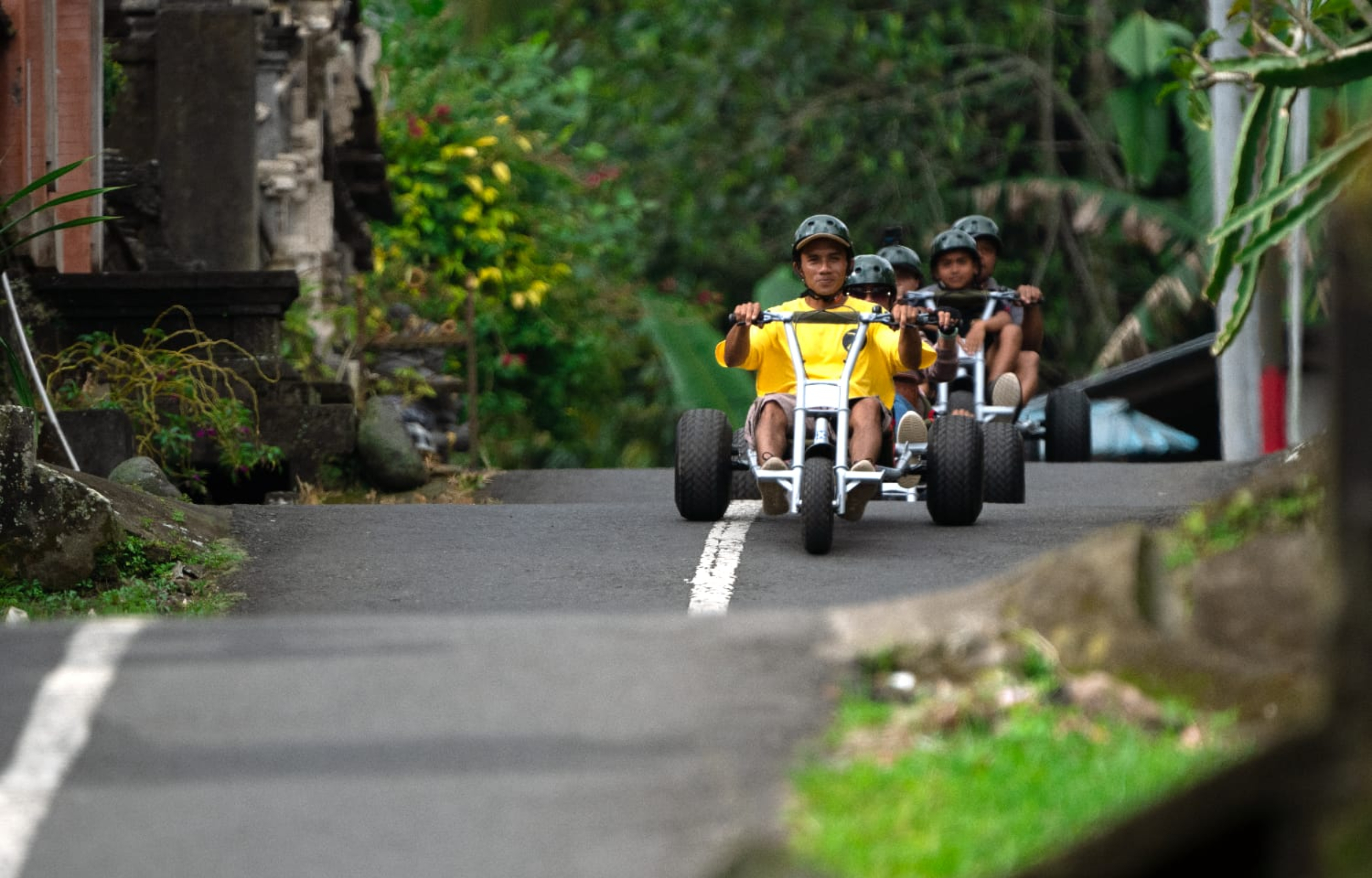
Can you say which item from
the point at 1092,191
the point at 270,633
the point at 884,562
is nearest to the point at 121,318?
the point at 884,562

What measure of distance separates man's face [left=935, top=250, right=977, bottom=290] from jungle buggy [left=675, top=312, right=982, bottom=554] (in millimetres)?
3202

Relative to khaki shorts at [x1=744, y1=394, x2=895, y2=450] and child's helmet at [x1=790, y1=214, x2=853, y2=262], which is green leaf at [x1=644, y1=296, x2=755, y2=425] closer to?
child's helmet at [x1=790, y1=214, x2=853, y2=262]

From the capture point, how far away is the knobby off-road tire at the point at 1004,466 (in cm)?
1292

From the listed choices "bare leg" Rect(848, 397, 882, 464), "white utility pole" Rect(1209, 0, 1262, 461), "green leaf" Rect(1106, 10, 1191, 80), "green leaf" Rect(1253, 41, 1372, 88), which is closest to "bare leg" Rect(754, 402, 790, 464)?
"bare leg" Rect(848, 397, 882, 464)

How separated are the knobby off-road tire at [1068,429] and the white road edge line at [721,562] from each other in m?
4.99

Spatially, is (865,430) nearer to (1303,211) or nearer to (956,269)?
(1303,211)

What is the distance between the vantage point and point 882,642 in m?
6.20

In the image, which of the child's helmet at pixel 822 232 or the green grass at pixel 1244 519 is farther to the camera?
the child's helmet at pixel 822 232

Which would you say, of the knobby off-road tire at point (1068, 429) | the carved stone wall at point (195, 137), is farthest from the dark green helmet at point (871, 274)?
the carved stone wall at point (195, 137)

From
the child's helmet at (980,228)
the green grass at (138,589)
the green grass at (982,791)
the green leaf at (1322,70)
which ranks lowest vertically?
the green grass at (138,589)

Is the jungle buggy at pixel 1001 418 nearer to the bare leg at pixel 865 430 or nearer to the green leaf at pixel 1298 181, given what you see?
the bare leg at pixel 865 430

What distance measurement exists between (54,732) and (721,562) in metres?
5.20

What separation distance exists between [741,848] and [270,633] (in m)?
1.90

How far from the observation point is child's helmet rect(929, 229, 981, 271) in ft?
49.8
